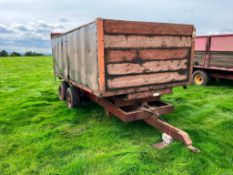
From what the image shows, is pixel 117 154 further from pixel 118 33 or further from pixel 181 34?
pixel 181 34

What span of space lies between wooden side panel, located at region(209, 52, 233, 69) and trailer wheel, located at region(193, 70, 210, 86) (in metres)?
0.58

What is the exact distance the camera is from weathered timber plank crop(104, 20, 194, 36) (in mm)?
3423

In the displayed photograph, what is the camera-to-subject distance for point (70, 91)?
589cm

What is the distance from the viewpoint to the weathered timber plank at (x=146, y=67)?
11.9ft

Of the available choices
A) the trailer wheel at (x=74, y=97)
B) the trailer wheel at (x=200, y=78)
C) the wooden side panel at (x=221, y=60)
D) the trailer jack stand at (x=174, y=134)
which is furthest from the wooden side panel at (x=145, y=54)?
the trailer wheel at (x=200, y=78)

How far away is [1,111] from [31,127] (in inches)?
74.2

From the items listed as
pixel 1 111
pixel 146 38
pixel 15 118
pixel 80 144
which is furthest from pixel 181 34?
pixel 1 111

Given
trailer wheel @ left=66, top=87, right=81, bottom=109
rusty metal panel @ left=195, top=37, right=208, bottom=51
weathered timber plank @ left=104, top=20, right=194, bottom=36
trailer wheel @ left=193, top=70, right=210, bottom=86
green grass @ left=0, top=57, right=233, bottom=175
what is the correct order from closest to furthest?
green grass @ left=0, top=57, right=233, bottom=175 → weathered timber plank @ left=104, top=20, right=194, bottom=36 → trailer wheel @ left=66, top=87, right=81, bottom=109 → rusty metal panel @ left=195, top=37, right=208, bottom=51 → trailer wheel @ left=193, top=70, right=210, bottom=86

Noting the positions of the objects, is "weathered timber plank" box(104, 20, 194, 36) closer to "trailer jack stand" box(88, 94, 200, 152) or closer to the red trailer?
"trailer jack stand" box(88, 94, 200, 152)

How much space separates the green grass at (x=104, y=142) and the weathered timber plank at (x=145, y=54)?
1.56m

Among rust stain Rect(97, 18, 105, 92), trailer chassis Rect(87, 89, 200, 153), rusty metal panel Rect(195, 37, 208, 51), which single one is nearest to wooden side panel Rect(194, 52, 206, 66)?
rusty metal panel Rect(195, 37, 208, 51)

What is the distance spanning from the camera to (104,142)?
399 cm

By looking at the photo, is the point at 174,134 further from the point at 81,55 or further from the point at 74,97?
the point at 74,97

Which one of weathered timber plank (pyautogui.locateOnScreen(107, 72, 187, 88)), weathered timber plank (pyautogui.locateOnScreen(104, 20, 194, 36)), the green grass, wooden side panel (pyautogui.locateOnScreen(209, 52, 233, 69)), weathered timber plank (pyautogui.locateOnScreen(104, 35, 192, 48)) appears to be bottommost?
the green grass
